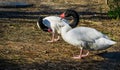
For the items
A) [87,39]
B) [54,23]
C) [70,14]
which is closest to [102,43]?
[87,39]

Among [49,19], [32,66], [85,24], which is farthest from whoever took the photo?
[85,24]

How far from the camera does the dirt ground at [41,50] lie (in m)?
7.54

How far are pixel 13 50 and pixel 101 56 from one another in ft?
5.70

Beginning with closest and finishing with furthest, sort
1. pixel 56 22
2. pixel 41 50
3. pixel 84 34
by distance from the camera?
1. pixel 84 34
2. pixel 41 50
3. pixel 56 22

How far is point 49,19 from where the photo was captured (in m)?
9.45

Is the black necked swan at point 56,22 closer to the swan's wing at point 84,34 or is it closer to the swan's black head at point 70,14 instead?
the swan's black head at point 70,14

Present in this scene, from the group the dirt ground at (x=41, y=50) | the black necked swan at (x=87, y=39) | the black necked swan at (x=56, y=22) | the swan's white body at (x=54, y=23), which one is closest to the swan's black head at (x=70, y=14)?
the black necked swan at (x=56, y=22)

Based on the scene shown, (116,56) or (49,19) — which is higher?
(49,19)

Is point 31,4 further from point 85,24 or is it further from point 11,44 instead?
point 11,44

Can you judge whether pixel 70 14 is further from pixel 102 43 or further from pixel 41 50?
pixel 102 43

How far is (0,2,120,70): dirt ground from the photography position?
7.54m

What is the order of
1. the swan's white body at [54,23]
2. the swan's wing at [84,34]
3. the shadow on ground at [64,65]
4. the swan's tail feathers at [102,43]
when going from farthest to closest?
the swan's white body at [54,23], the swan's wing at [84,34], the swan's tail feathers at [102,43], the shadow on ground at [64,65]

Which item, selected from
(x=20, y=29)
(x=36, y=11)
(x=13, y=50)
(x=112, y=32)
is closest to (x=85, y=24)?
(x=112, y=32)

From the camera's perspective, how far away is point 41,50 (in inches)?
336
